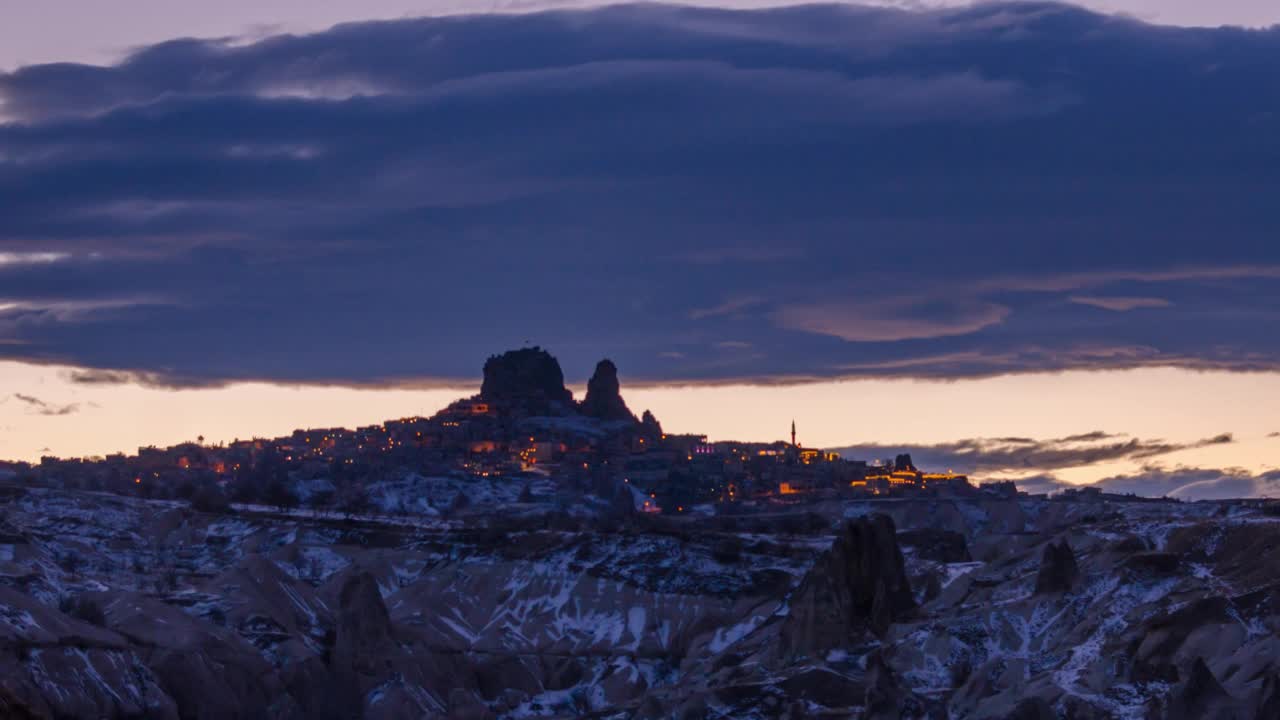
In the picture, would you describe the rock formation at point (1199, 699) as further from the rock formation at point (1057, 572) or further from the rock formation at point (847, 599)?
the rock formation at point (847, 599)

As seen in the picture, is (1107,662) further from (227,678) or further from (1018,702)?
(227,678)

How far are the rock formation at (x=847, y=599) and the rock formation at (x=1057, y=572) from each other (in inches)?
577

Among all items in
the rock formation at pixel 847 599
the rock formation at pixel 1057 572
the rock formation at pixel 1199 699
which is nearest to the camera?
the rock formation at pixel 1199 699

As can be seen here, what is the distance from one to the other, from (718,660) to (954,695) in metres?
45.0

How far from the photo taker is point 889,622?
19162 cm

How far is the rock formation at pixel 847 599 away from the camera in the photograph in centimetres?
18900

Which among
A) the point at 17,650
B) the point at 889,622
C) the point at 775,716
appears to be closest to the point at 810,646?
the point at 889,622

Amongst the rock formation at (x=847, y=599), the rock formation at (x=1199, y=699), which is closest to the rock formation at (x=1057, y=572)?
the rock formation at (x=847, y=599)

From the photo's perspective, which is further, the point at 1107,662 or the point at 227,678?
the point at 227,678

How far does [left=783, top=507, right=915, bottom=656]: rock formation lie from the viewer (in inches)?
7441

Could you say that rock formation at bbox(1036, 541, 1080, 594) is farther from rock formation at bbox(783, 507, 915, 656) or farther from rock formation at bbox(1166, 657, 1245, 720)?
rock formation at bbox(1166, 657, 1245, 720)

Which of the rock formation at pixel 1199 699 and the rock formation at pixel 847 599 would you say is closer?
the rock formation at pixel 1199 699

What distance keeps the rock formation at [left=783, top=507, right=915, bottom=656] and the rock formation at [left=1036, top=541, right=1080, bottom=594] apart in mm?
14666

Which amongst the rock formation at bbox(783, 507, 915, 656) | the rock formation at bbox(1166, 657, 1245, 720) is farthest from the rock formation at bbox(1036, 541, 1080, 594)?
the rock formation at bbox(1166, 657, 1245, 720)
